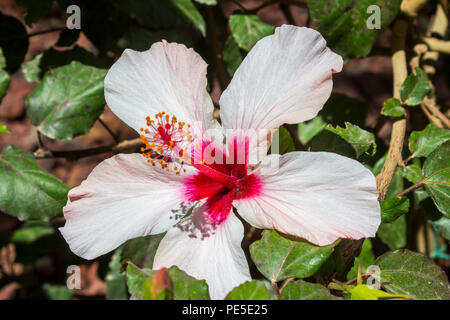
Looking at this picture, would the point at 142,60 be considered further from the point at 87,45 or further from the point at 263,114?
the point at 87,45

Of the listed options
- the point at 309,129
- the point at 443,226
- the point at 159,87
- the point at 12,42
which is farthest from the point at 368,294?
the point at 12,42

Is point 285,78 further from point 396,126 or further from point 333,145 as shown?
point 396,126

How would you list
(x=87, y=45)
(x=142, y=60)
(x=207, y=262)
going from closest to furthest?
(x=207, y=262)
(x=142, y=60)
(x=87, y=45)

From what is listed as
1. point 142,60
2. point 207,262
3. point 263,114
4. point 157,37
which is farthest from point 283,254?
point 157,37

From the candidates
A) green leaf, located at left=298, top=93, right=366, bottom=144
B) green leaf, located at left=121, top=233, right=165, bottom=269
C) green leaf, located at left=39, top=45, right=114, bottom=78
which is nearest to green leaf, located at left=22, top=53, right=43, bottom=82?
green leaf, located at left=39, top=45, right=114, bottom=78

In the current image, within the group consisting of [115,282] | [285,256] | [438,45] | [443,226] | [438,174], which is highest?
[438,45]

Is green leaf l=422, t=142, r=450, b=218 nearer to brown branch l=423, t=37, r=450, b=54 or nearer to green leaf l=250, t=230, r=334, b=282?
green leaf l=250, t=230, r=334, b=282

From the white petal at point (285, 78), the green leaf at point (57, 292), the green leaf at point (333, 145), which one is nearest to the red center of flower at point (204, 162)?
the white petal at point (285, 78)
